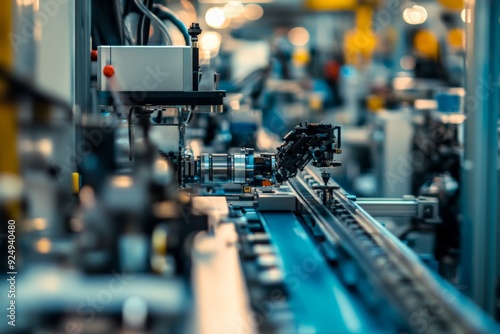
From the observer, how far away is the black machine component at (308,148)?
8.79 feet

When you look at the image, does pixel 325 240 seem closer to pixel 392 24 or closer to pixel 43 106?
pixel 43 106

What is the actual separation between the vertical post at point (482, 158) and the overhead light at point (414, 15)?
373 inches

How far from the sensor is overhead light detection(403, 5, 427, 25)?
13.2 metres

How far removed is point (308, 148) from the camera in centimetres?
270

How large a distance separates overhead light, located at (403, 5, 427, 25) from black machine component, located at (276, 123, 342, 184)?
1095 centimetres

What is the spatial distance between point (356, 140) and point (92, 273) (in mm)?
6890

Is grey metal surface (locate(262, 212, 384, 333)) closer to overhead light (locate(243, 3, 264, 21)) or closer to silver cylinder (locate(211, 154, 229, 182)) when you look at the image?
silver cylinder (locate(211, 154, 229, 182))

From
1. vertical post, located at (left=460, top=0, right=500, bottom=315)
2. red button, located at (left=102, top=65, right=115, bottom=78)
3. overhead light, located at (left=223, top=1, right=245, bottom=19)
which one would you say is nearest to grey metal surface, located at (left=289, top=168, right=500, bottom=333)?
red button, located at (left=102, top=65, right=115, bottom=78)

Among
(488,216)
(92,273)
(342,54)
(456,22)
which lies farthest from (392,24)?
(92,273)

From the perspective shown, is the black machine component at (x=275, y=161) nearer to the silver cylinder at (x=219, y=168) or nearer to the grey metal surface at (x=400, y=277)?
the silver cylinder at (x=219, y=168)

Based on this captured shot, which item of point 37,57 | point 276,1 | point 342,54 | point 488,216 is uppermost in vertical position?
point 276,1

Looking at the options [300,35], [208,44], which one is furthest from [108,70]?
[300,35]

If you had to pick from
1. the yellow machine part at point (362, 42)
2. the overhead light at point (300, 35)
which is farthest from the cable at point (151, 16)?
the overhead light at point (300, 35)

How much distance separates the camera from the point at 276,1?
16469mm
